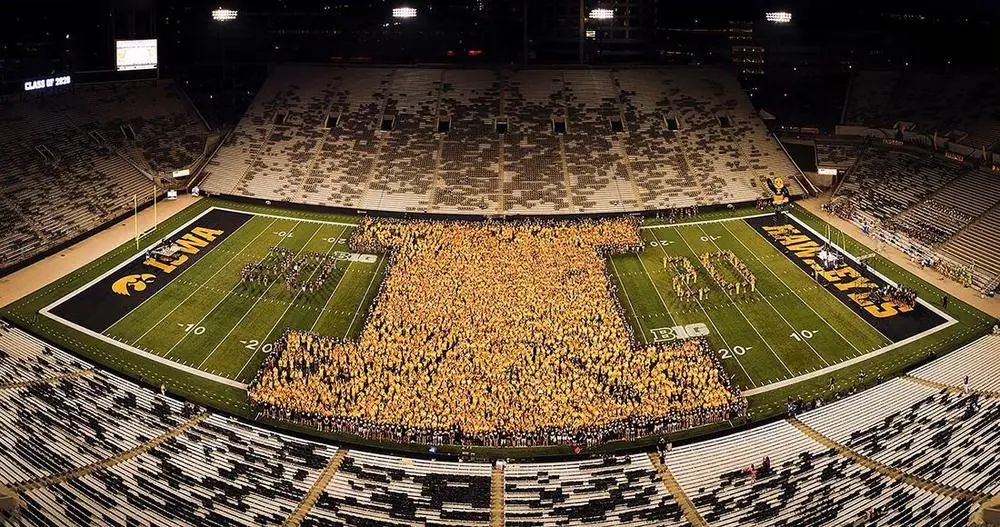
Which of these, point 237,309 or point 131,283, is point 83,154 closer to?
point 131,283

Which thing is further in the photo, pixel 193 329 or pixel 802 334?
pixel 193 329

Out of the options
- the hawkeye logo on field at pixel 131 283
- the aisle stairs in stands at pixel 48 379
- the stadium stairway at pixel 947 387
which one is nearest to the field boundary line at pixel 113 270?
the hawkeye logo on field at pixel 131 283

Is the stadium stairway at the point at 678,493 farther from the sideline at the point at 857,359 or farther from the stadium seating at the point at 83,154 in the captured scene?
the stadium seating at the point at 83,154

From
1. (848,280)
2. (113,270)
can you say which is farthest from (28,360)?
(848,280)

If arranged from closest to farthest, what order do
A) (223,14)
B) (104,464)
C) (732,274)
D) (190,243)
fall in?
(104,464), (732,274), (190,243), (223,14)

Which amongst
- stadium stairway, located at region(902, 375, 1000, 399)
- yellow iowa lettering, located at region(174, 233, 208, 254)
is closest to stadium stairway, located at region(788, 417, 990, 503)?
stadium stairway, located at region(902, 375, 1000, 399)

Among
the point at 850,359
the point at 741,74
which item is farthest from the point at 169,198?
the point at 741,74

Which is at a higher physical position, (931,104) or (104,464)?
(931,104)
